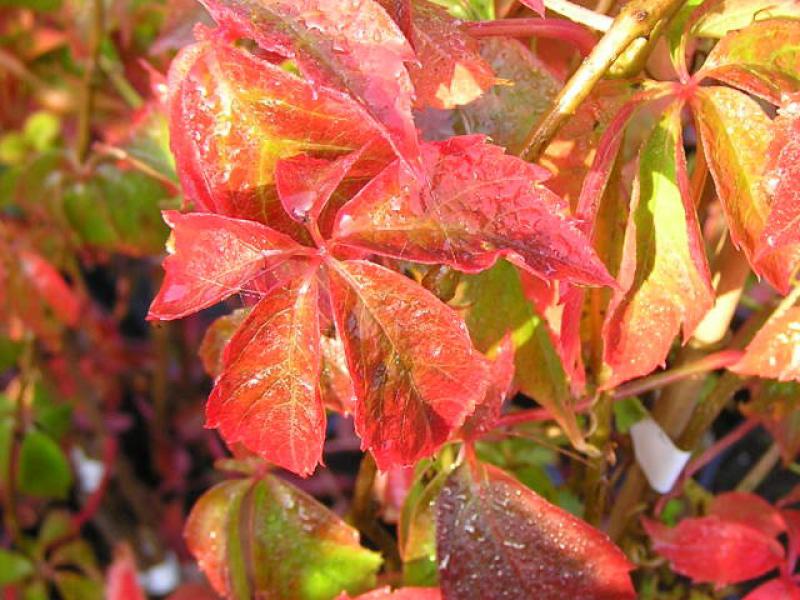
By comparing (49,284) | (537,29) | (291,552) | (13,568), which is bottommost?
(13,568)

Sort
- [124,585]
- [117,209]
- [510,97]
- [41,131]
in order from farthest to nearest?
[41,131]
[117,209]
[124,585]
[510,97]

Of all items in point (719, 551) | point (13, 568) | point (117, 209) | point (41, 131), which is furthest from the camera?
point (41, 131)

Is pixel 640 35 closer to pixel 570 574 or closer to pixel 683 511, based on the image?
pixel 570 574

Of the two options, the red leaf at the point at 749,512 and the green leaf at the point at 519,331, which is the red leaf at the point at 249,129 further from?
the red leaf at the point at 749,512

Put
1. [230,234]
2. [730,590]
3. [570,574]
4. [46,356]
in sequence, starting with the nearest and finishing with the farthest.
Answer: [230,234] < [570,574] < [730,590] < [46,356]

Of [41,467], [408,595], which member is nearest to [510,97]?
[408,595]

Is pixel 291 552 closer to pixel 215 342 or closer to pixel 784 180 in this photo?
pixel 215 342

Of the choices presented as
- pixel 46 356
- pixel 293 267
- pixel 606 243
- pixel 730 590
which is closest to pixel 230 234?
pixel 293 267

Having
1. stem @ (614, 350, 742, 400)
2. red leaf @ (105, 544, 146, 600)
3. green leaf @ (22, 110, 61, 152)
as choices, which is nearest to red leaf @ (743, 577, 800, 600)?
stem @ (614, 350, 742, 400)

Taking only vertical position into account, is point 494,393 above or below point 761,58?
below
